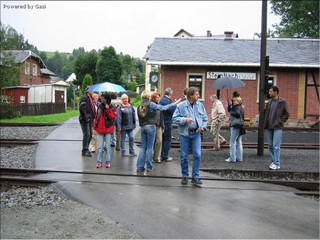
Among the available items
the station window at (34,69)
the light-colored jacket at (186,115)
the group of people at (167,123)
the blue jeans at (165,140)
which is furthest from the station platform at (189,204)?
the station window at (34,69)

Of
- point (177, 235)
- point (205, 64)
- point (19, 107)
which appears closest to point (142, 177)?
point (177, 235)

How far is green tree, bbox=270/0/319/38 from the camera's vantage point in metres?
38.7

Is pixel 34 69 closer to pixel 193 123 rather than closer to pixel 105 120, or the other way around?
pixel 105 120

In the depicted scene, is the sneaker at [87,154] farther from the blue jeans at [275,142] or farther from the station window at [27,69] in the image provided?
the station window at [27,69]

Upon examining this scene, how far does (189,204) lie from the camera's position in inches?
238

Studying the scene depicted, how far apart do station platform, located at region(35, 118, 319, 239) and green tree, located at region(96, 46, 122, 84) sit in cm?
4396

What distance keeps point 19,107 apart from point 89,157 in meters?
20.2

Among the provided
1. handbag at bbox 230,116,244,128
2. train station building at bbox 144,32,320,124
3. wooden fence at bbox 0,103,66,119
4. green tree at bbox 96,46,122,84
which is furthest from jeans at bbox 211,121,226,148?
green tree at bbox 96,46,122,84

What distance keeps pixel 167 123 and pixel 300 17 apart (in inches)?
1415

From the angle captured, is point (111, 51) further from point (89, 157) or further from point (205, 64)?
point (89, 157)

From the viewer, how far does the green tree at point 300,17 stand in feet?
127

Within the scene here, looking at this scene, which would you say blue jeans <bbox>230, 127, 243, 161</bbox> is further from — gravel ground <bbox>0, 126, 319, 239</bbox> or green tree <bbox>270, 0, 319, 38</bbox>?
green tree <bbox>270, 0, 319, 38</bbox>

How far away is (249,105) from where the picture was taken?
22297 mm

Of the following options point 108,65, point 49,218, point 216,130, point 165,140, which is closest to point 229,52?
point 216,130
